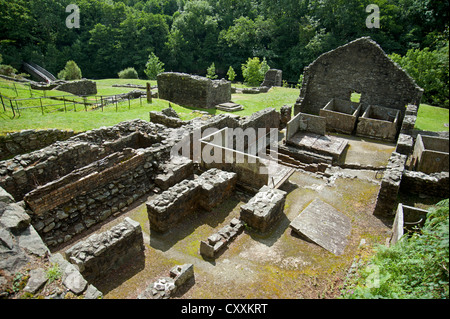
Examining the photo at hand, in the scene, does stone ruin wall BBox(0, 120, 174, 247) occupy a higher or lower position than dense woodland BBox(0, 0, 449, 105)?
lower

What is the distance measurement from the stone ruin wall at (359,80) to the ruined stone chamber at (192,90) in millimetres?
7316

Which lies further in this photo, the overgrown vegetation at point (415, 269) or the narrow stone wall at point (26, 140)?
the narrow stone wall at point (26, 140)

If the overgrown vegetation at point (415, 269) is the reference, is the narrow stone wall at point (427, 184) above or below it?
below

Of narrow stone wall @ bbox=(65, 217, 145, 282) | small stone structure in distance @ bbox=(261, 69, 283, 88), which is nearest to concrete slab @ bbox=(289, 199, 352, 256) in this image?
narrow stone wall @ bbox=(65, 217, 145, 282)

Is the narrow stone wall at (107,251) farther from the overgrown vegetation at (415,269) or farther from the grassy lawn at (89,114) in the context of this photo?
the grassy lawn at (89,114)


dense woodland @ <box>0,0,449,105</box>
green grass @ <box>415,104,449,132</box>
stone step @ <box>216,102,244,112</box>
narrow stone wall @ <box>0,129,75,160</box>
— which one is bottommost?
green grass @ <box>415,104,449,132</box>

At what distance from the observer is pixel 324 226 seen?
8.80 meters

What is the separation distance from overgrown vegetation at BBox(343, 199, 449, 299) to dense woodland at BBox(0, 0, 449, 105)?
4244 cm

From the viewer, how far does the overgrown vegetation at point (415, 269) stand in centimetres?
475

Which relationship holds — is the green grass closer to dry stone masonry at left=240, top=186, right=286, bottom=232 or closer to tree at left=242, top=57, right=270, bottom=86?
dry stone masonry at left=240, top=186, right=286, bottom=232

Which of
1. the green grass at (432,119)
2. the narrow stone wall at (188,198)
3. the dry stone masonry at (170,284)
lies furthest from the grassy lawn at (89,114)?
the dry stone masonry at (170,284)

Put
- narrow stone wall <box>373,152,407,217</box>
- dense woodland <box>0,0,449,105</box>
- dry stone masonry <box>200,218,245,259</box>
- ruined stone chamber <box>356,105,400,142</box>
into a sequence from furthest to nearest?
dense woodland <box>0,0,449,105</box> → ruined stone chamber <box>356,105,400,142</box> → narrow stone wall <box>373,152,407,217</box> → dry stone masonry <box>200,218,245,259</box>

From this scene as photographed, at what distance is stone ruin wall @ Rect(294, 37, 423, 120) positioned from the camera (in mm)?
17047

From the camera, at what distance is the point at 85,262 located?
6.66 meters
